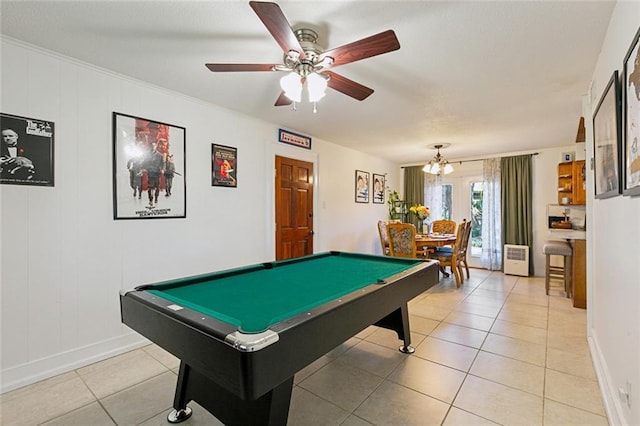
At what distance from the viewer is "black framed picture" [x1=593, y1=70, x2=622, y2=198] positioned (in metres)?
1.52

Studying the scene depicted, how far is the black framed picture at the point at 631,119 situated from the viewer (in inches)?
47.3

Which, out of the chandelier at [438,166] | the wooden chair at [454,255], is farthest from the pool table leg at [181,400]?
the chandelier at [438,166]

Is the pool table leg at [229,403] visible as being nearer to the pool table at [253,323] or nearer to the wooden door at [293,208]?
the pool table at [253,323]

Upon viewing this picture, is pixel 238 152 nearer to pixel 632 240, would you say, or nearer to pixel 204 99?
pixel 204 99

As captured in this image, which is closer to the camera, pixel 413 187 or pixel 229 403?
pixel 229 403

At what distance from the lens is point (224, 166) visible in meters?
3.39

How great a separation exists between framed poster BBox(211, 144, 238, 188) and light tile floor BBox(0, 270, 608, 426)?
180cm

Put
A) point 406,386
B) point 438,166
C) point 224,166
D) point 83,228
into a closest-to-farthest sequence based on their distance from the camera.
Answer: point 406,386
point 83,228
point 224,166
point 438,166

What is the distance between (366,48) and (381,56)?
692 millimetres

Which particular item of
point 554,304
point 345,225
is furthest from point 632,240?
point 345,225

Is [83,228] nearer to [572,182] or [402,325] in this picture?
[402,325]

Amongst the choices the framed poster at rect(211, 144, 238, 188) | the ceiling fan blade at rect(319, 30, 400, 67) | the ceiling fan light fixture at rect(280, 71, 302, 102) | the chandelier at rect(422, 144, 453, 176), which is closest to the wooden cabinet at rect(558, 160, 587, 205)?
the chandelier at rect(422, 144, 453, 176)

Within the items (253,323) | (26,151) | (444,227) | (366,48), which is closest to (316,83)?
(366,48)

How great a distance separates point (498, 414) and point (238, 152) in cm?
333
